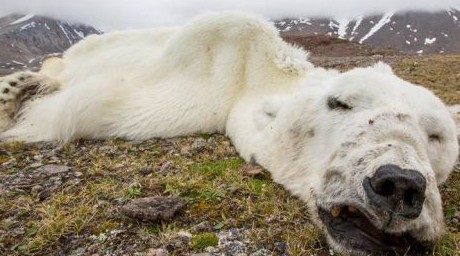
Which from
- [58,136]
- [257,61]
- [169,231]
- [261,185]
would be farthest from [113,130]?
[169,231]

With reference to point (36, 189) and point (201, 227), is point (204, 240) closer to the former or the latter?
point (201, 227)

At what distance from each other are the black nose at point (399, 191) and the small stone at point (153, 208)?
1.55 m

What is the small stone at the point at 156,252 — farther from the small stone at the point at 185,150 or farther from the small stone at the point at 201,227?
the small stone at the point at 185,150

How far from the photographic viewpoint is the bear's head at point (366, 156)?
115 inches

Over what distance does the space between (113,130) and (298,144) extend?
9.26 ft

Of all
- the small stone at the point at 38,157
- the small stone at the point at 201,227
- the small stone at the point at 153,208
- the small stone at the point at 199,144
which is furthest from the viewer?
the small stone at the point at 199,144

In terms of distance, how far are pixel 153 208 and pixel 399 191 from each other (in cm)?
179

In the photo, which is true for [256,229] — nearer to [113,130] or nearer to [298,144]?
[298,144]

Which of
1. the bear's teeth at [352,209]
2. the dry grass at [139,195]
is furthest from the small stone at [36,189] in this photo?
the bear's teeth at [352,209]

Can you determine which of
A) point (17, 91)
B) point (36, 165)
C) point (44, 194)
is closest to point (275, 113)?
point (44, 194)

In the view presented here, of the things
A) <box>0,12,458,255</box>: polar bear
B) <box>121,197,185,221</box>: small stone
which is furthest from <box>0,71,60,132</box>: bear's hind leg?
<box>121,197,185,221</box>: small stone

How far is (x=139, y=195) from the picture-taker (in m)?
4.31

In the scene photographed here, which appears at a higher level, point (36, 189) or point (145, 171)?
point (36, 189)

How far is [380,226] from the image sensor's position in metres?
2.98
